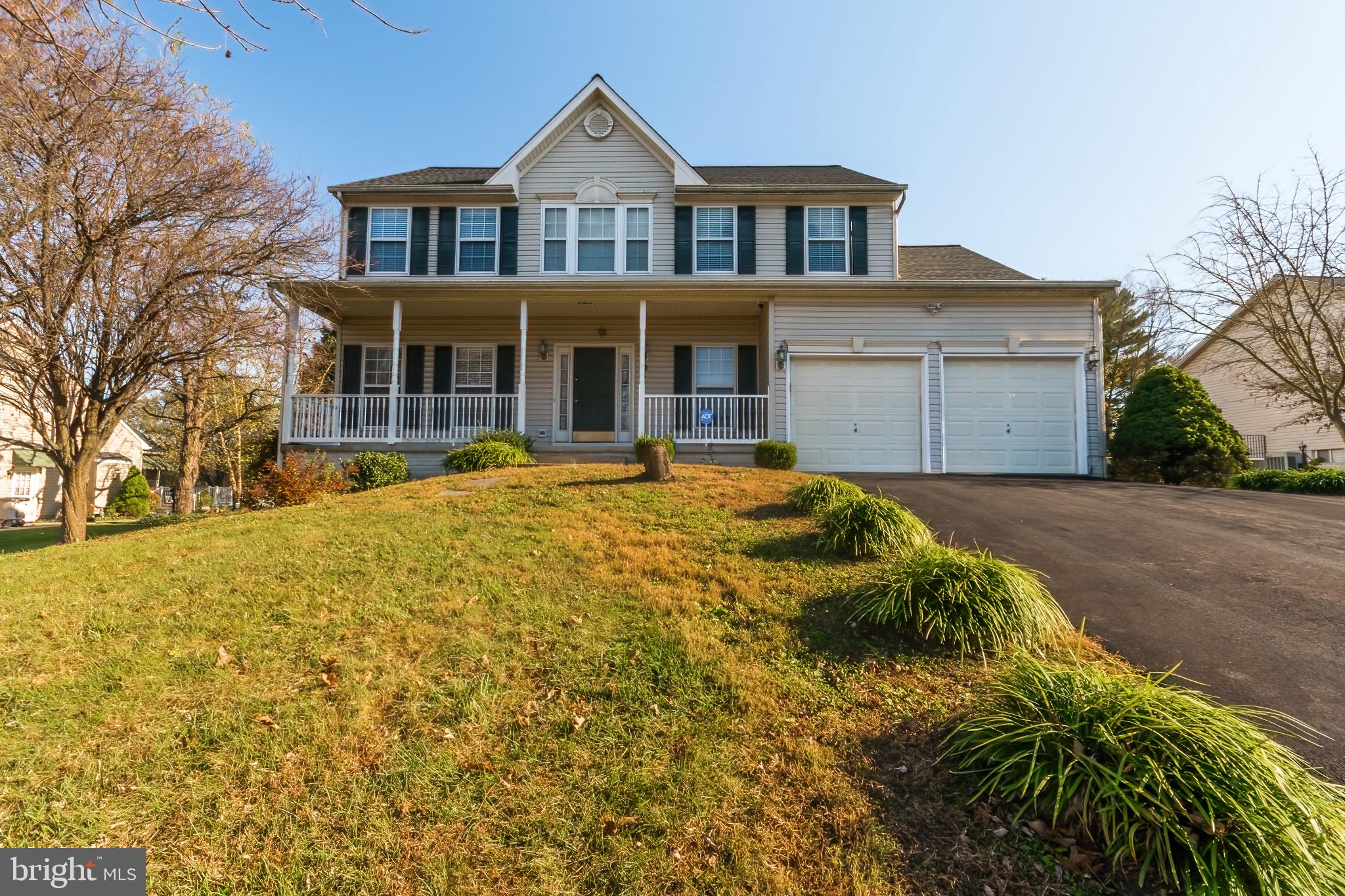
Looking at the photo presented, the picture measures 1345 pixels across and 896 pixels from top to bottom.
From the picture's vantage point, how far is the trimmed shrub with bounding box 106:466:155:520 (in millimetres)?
20141

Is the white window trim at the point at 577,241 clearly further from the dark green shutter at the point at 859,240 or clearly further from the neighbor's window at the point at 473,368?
the dark green shutter at the point at 859,240

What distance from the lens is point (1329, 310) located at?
568 inches

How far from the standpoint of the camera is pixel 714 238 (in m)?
12.8

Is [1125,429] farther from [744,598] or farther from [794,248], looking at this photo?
[744,598]

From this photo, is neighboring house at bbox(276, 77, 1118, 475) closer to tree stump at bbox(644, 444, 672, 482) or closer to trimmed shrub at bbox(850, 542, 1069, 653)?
tree stump at bbox(644, 444, 672, 482)

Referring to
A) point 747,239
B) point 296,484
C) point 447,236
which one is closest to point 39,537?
point 296,484

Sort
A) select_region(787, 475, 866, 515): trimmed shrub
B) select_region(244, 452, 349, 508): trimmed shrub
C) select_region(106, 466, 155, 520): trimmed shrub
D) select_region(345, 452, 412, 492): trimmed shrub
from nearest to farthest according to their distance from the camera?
select_region(787, 475, 866, 515): trimmed shrub, select_region(244, 452, 349, 508): trimmed shrub, select_region(345, 452, 412, 492): trimmed shrub, select_region(106, 466, 155, 520): trimmed shrub

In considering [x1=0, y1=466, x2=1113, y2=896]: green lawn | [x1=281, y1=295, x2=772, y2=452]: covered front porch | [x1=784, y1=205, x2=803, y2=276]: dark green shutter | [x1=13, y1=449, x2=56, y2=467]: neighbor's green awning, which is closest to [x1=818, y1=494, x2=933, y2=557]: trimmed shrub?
[x1=0, y1=466, x2=1113, y2=896]: green lawn

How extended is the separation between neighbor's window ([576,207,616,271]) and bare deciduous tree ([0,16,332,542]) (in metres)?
5.62

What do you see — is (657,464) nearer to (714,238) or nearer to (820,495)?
(820,495)

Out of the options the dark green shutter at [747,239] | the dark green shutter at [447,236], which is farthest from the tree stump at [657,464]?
the dark green shutter at [447,236]

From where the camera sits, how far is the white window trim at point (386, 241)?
499 inches

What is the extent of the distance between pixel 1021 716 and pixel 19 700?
494cm

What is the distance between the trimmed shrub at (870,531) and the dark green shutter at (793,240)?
8.86 meters
